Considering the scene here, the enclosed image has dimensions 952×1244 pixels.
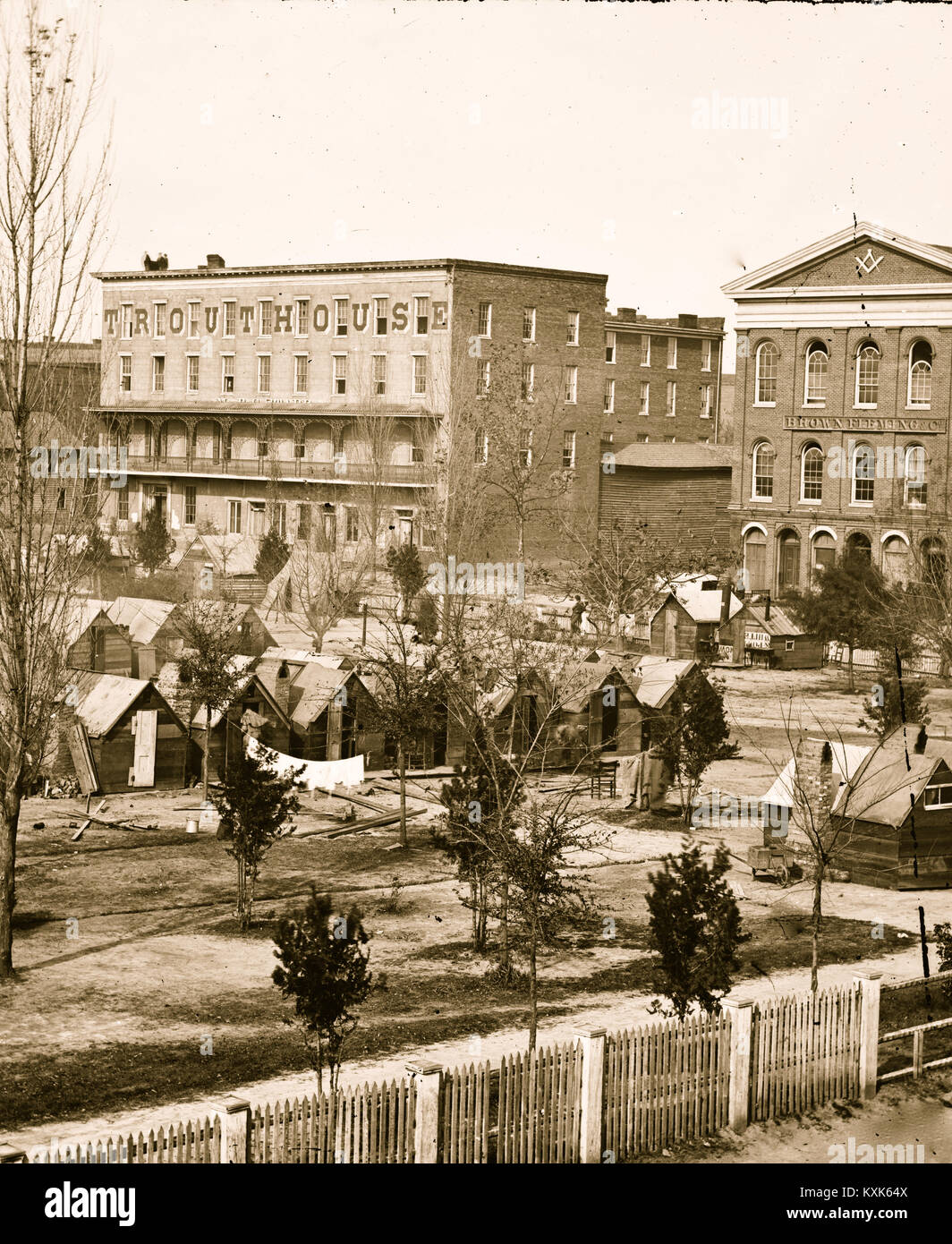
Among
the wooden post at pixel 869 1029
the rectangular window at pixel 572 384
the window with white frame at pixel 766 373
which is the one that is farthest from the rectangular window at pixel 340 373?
the wooden post at pixel 869 1029

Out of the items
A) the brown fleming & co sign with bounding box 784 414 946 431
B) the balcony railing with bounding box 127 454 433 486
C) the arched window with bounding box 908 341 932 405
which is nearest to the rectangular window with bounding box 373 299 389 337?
the balcony railing with bounding box 127 454 433 486

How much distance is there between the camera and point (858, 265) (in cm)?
5866

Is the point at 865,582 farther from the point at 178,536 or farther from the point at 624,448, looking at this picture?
the point at 178,536

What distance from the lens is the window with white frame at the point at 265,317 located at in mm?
67875

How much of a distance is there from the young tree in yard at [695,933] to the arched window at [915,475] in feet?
145

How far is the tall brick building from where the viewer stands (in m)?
56.7

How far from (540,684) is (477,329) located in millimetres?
33596

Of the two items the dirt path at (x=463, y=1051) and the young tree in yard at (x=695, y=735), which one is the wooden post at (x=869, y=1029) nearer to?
the dirt path at (x=463, y=1051)

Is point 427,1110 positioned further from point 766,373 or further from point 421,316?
point 766,373

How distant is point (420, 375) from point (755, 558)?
49.9 feet

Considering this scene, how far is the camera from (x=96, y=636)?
3522cm

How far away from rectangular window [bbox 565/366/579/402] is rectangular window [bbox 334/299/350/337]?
9.37 metres

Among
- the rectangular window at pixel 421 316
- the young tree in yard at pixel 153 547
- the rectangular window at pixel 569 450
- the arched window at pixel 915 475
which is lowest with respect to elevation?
the young tree in yard at pixel 153 547
